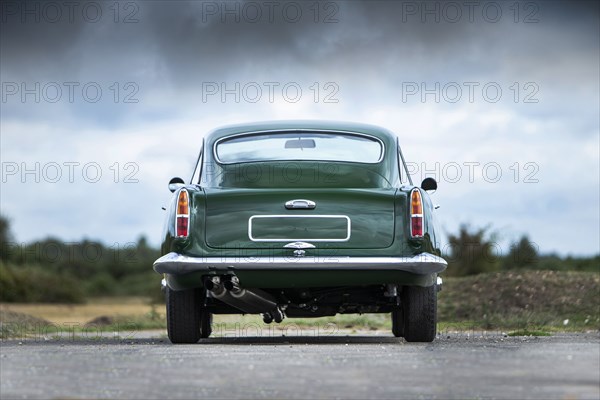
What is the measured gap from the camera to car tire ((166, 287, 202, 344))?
34.3 feet

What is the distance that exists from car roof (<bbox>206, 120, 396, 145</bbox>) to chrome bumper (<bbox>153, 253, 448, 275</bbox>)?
163 cm

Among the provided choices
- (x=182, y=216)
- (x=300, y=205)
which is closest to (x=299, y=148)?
(x=300, y=205)

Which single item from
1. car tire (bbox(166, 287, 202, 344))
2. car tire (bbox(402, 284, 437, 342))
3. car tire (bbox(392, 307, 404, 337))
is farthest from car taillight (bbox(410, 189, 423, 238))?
car tire (bbox(166, 287, 202, 344))

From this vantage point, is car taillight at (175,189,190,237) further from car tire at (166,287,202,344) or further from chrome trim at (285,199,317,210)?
chrome trim at (285,199,317,210)

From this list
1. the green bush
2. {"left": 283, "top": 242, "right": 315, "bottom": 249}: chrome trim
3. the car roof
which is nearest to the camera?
{"left": 283, "top": 242, "right": 315, "bottom": 249}: chrome trim

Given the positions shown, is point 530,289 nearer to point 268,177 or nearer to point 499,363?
point 268,177

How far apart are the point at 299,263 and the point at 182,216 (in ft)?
3.82

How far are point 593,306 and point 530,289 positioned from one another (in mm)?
1461

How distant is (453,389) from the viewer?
253 inches

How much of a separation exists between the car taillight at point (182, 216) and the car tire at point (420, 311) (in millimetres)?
2213

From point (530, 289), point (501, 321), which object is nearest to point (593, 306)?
point (530, 289)

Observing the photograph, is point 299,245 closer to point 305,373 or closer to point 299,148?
point 299,148

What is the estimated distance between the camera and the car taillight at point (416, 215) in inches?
391

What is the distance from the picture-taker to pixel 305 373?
23.0ft
